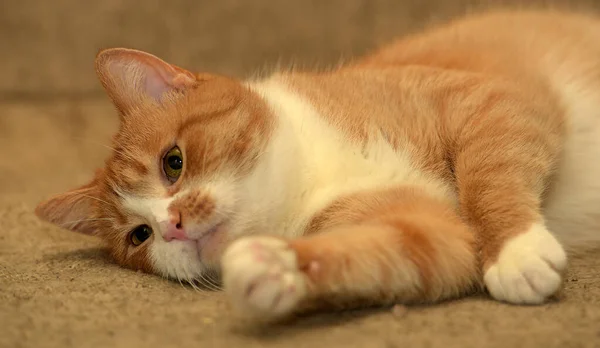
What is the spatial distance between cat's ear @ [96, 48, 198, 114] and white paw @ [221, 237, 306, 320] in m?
0.70

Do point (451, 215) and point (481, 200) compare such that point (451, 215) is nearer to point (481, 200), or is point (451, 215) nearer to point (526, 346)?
point (481, 200)

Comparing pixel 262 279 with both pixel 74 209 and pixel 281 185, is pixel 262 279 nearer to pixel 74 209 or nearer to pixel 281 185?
pixel 281 185

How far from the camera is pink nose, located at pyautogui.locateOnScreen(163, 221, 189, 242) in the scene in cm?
137

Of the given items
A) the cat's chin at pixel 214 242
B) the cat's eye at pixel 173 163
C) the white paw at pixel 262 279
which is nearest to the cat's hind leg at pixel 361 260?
the white paw at pixel 262 279

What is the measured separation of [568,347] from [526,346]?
2.2 inches

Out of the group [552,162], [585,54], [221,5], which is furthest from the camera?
[221,5]

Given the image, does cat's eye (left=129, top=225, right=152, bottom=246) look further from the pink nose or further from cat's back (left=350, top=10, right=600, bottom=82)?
cat's back (left=350, top=10, right=600, bottom=82)

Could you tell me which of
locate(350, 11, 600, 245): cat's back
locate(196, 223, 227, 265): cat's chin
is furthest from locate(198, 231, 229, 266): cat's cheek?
locate(350, 11, 600, 245): cat's back

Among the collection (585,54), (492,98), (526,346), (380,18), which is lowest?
(526,346)

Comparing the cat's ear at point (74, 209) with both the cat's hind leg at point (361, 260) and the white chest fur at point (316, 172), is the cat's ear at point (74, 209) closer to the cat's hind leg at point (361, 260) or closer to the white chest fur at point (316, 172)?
the white chest fur at point (316, 172)

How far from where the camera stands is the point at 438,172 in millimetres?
1487

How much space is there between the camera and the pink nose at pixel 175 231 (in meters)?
1.37

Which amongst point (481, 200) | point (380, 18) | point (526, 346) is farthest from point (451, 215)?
point (380, 18)

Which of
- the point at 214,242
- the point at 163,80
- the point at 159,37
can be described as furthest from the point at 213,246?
the point at 159,37
